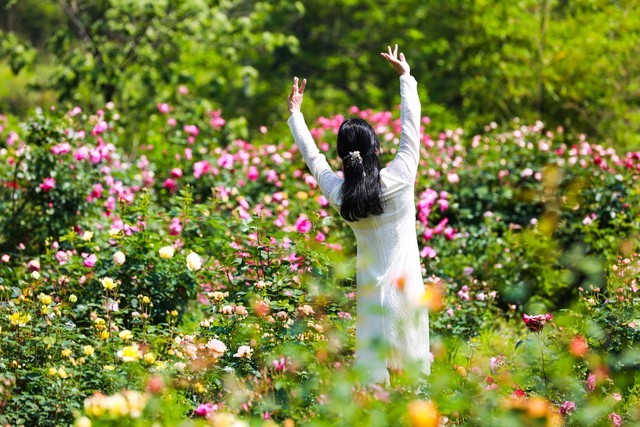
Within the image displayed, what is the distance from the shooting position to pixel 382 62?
16.5m

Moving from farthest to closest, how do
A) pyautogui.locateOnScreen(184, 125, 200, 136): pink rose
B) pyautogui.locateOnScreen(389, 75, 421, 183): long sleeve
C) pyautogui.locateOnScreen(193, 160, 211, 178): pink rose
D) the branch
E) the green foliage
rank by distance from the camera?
the branch < pyautogui.locateOnScreen(184, 125, 200, 136): pink rose < pyautogui.locateOnScreen(193, 160, 211, 178): pink rose < the green foliage < pyautogui.locateOnScreen(389, 75, 421, 183): long sleeve

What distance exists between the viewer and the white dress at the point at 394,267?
3.35 metres

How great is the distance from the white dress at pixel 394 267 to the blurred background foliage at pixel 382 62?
5.70m

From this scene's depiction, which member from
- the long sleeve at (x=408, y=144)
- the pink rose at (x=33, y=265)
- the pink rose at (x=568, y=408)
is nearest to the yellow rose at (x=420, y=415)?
the pink rose at (x=568, y=408)

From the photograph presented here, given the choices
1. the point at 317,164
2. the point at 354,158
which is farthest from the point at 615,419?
the point at 317,164

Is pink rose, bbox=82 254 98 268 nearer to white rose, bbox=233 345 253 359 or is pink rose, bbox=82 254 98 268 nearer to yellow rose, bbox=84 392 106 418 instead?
white rose, bbox=233 345 253 359

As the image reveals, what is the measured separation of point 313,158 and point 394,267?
567mm

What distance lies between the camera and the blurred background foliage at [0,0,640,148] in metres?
9.80

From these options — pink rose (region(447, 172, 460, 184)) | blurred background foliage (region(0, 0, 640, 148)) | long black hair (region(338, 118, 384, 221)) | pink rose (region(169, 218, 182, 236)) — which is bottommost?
pink rose (region(169, 218, 182, 236))

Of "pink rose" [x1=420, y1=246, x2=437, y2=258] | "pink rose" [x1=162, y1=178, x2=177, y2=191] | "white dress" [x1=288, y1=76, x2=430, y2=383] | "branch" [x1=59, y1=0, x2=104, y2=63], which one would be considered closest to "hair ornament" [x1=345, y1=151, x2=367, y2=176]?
"white dress" [x1=288, y1=76, x2=430, y2=383]

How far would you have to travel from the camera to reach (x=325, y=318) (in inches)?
149

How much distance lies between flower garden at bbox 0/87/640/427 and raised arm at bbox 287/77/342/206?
509mm

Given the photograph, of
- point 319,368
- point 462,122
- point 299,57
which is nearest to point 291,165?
point 319,368

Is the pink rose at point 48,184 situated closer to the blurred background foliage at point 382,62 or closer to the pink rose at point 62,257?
the pink rose at point 62,257
